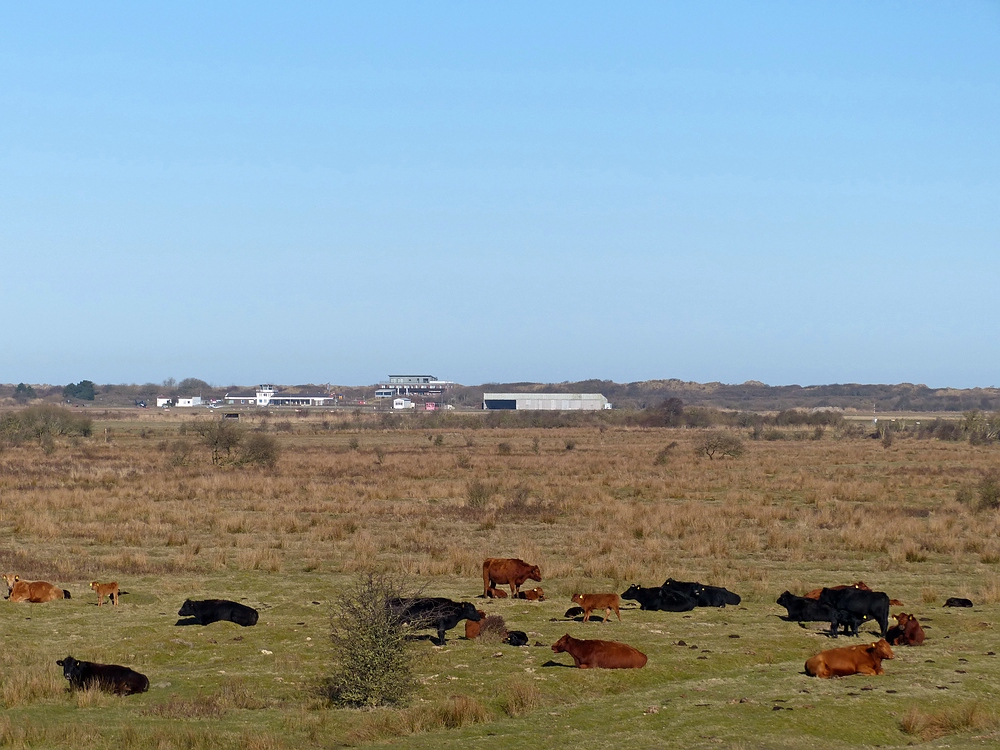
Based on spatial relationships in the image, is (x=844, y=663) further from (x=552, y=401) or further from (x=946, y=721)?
(x=552, y=401)

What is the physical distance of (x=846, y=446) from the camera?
A: 73688 millimetres

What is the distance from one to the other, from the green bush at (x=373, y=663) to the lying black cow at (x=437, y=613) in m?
1.17

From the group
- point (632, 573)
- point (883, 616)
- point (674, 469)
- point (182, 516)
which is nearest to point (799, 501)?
point (674, 469)

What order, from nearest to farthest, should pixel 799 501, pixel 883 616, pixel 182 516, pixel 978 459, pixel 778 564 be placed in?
1. pixel 883 616
2. pixel 778 564
3. pixel 182 516
4. pixel 799 501
5. pixel 978 459

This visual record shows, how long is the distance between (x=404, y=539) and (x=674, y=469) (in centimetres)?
2692

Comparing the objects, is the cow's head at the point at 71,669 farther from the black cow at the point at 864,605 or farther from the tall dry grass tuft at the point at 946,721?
the black cow at the point at 864,605

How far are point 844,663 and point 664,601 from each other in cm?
476

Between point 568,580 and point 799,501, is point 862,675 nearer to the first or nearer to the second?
point 568,580

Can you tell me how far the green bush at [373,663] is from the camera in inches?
392

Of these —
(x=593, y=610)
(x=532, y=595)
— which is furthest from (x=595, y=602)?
(x=532, y=595)

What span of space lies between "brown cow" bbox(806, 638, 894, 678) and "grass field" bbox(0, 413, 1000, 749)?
0.21 m

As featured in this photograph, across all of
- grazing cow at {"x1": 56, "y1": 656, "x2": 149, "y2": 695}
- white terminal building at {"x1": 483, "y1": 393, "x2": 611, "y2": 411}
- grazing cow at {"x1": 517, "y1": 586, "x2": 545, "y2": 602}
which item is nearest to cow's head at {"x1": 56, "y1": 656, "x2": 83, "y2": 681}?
grazing cow at {"x1": 56, "y1": 656, "x2": 149, "y2": 695}

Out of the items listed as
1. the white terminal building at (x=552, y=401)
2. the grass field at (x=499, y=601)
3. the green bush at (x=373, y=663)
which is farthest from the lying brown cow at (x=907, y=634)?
the white terminal building at (x=552, y=401)

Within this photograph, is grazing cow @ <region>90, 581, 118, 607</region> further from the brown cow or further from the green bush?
the brown cow
